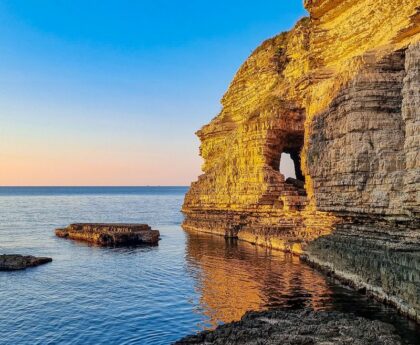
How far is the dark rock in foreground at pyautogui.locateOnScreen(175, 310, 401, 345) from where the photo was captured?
17156 mm

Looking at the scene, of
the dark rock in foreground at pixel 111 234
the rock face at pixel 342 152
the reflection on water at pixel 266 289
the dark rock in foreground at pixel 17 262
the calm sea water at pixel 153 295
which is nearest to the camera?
the calm sea water at pixel 153 295

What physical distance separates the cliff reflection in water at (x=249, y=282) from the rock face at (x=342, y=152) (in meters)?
2.34

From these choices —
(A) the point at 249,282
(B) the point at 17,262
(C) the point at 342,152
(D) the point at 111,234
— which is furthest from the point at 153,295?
(D) the point at 111,234

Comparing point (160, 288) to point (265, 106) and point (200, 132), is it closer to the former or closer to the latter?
point (265, 106)

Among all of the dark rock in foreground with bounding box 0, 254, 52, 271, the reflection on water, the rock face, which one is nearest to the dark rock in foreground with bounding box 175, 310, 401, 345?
the reflection on water

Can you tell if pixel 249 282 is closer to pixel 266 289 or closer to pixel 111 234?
pixel 266 289

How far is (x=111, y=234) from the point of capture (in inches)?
2092

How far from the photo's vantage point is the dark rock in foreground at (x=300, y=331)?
17.2 m

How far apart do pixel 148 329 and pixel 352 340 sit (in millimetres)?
9710

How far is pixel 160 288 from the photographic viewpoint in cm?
2958

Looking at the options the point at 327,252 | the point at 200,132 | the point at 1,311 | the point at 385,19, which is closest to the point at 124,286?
the point at 1,311

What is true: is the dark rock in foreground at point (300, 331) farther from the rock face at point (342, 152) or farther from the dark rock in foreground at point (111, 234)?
the dark rock in foreground at point (111, 234)

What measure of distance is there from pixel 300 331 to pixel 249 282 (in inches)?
488

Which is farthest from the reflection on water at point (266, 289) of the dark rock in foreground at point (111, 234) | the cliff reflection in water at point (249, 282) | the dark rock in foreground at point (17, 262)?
the dark rock in foreground at point (17, 262)
